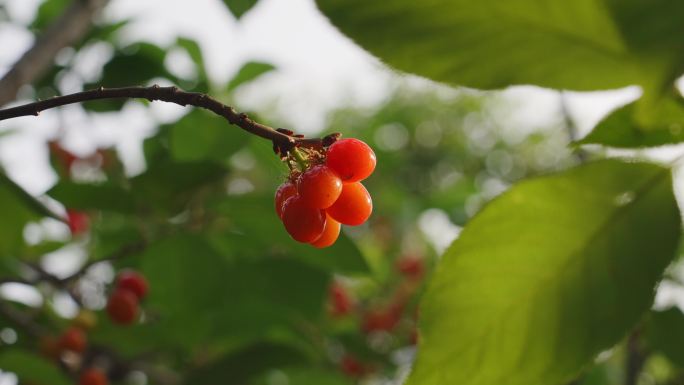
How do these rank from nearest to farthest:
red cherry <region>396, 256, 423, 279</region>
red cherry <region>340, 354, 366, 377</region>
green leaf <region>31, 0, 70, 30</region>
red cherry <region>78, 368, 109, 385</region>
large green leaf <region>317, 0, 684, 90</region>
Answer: large green leaf <region>317, 0, 684, 90</region> → red cherry <region>78, 368, 109, 385</region> → green leaf <region>31, 0, 70, 30</region> → red cherry <region>340, 354, 366, 377</region> → red cherry <region>396, 256, 423, 279</region>

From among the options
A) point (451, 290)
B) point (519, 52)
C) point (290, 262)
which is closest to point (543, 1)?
point (519, 52)

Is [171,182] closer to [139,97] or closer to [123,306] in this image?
[123,306]

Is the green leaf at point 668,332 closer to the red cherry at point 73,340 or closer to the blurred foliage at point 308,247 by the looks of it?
the blurred foliage at point 308,247

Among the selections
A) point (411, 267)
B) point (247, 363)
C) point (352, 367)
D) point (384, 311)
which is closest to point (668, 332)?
point (247, 363)

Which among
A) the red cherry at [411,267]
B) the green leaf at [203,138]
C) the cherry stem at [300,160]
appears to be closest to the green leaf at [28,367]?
the green leaf at [203,138]

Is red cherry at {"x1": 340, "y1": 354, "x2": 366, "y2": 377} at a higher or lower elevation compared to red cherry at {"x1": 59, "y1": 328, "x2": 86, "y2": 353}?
lower

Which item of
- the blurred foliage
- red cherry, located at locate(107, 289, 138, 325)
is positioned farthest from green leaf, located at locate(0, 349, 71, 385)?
red cherry, located at locate(107, 289, 138, 325)

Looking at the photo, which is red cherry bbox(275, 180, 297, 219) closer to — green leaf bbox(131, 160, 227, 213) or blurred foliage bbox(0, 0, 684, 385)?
blurred foliage bbox(0, 0, 684, 385)

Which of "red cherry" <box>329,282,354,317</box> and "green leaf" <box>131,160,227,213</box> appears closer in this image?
"green leaf" <box>131,160,227,213</box>
